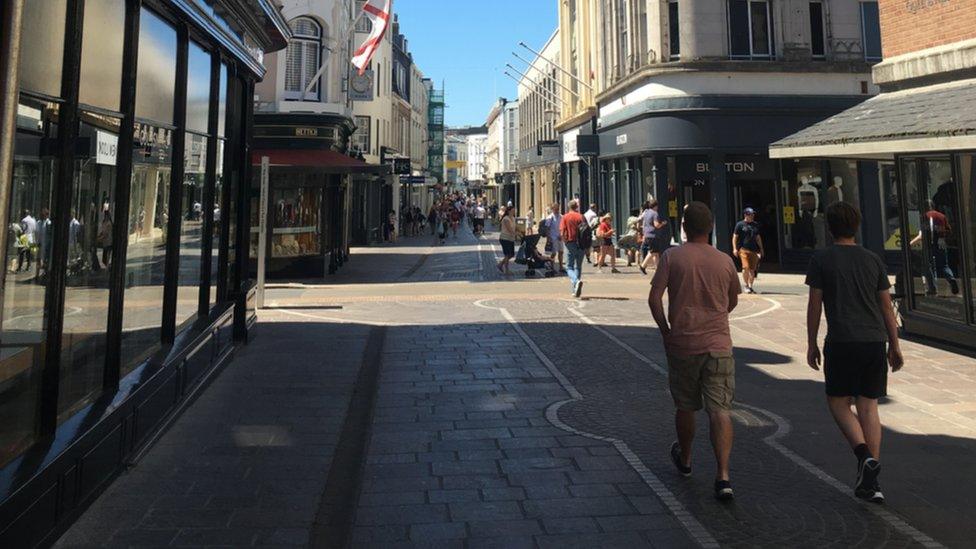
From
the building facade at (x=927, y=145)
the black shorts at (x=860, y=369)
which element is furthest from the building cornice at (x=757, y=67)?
the black shorts at (x=860, y=369)

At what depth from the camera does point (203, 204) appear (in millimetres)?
7633

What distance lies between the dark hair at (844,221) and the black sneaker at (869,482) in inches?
55.3

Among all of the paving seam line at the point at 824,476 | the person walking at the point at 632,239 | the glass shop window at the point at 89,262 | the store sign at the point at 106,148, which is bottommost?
the paving seam line at the point at 824,476

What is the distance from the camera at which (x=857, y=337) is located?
4562 millimetres

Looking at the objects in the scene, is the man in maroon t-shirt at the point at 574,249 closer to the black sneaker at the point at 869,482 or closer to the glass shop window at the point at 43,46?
the black sneaker at the point at 869,482

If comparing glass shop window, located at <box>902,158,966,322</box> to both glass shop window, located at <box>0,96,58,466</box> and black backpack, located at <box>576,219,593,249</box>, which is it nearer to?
black backpack, located at <box>576,219,593,249</box>

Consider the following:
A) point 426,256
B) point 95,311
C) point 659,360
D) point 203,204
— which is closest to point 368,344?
point 203,204

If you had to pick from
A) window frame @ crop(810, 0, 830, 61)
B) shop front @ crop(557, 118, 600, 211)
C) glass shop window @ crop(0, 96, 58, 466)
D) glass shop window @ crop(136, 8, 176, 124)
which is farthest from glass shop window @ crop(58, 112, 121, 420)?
shop front @ crop(557, 118, 600, 211)

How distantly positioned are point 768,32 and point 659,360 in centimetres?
1489

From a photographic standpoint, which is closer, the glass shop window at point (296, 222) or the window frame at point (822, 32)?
the glass shop window at point (296, 222)

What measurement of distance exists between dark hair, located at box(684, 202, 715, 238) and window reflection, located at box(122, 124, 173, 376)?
3833 mm

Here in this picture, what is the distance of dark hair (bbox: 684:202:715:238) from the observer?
4.65m

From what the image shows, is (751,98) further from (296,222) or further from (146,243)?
(146,243)

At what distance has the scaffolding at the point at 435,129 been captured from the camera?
73500mm
